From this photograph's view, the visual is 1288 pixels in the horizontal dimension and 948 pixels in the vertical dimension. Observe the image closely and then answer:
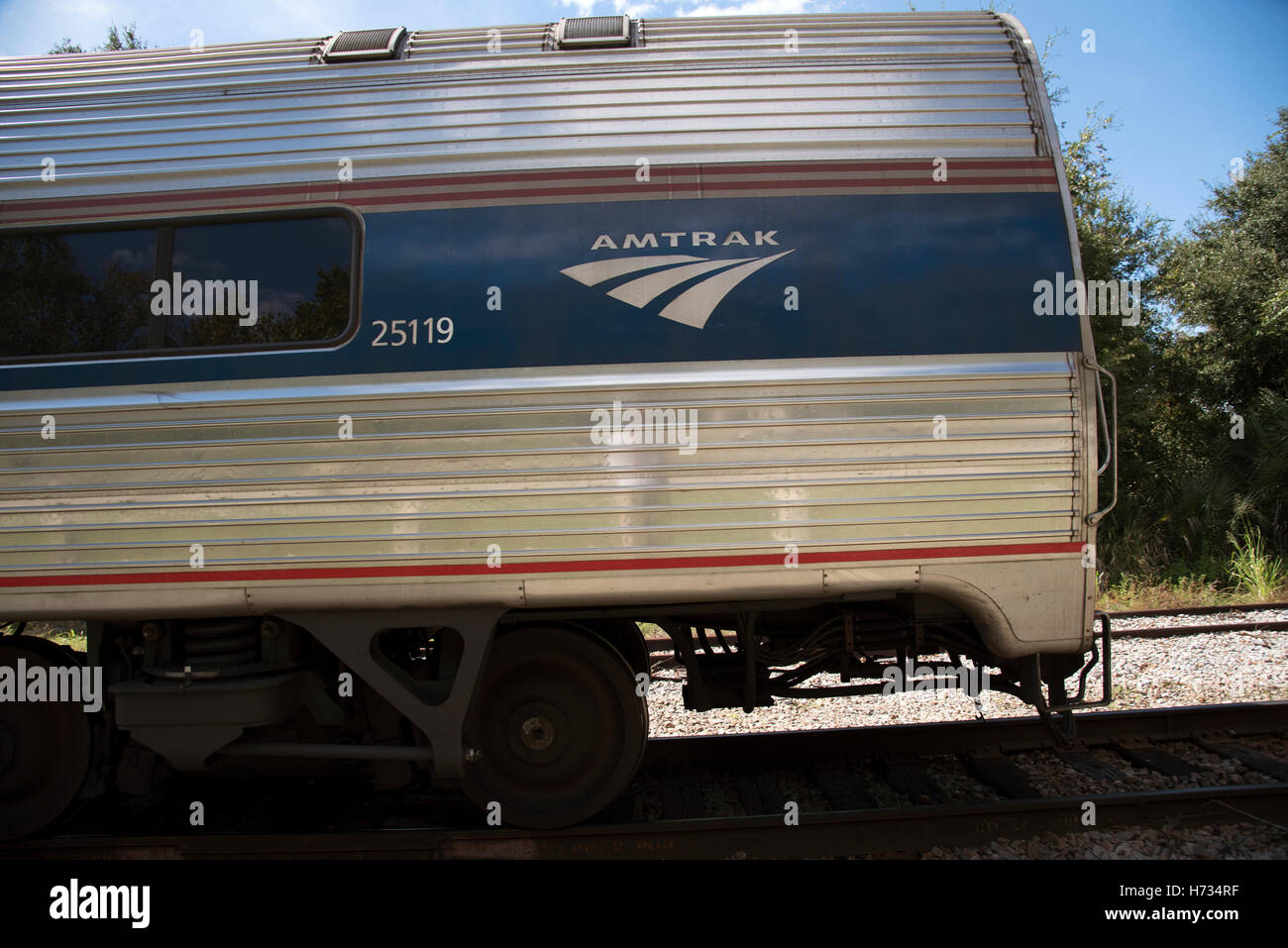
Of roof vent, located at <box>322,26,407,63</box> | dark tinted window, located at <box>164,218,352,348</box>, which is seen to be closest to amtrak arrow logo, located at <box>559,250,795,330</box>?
dark tinted window, located at <box>164,218,352,348</box>

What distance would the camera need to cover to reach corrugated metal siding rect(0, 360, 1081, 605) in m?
3.55

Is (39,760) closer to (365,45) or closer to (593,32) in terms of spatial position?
(365,45)

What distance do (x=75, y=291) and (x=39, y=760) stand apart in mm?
2408

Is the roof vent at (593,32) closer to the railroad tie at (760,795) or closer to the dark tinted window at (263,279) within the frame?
the dark tinted window at (263,279)

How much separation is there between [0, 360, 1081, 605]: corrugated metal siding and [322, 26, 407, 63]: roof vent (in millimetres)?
1833

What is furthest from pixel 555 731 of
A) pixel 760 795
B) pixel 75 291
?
pixel 75 291

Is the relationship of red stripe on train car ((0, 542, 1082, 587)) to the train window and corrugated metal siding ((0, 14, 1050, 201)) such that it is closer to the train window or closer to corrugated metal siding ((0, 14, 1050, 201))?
the train window

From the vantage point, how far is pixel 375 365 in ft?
12.0

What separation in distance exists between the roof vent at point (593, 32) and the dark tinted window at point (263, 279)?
1.52m

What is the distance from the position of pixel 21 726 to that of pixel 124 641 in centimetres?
71

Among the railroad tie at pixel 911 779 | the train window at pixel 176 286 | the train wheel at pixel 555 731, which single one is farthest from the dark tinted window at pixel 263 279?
the railroad tie at pixel 911 779

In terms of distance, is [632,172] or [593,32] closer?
[632,172]

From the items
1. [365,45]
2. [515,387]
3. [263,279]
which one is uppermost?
[365,45]

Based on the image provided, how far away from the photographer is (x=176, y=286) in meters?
3.82
